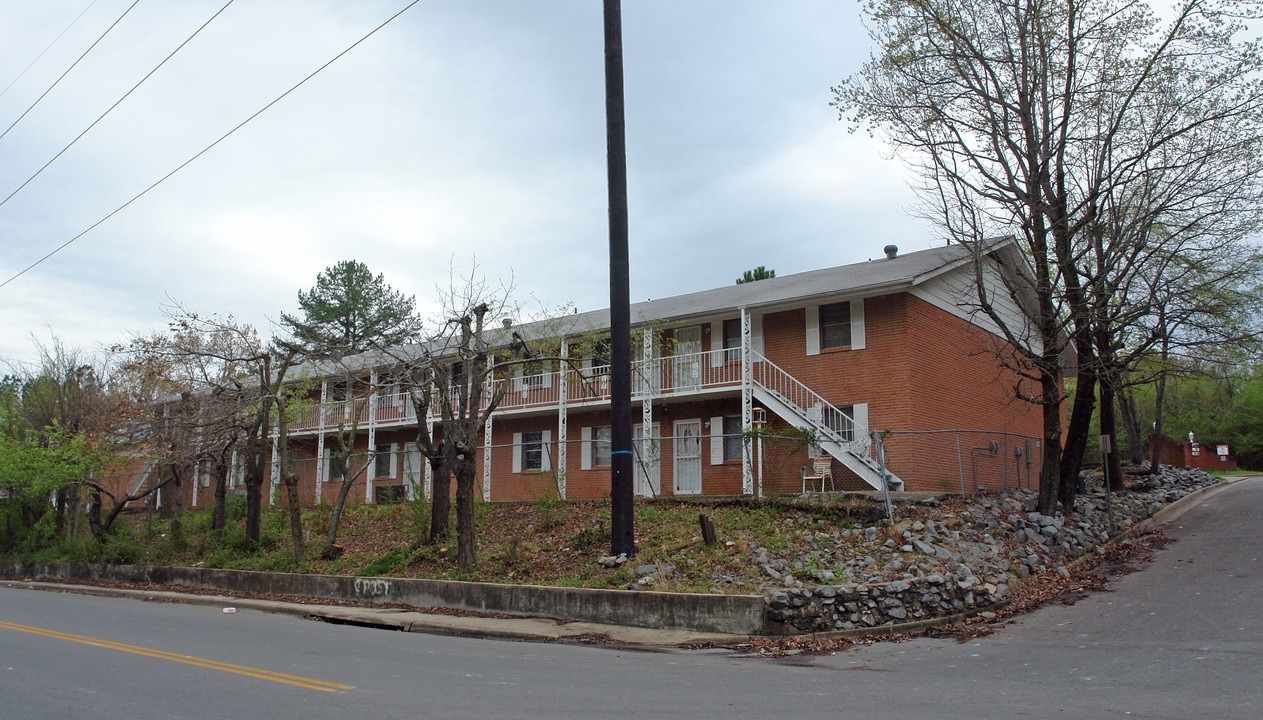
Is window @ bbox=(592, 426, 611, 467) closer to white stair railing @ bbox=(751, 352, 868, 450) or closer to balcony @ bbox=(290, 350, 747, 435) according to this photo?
balcony @ bbox=(290, 350, 747, 435)

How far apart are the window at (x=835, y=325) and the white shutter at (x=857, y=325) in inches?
7.6

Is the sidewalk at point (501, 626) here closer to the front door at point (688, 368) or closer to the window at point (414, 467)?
the window at point (414, 467)

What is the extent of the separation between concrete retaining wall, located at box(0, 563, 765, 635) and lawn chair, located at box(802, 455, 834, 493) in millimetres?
7754

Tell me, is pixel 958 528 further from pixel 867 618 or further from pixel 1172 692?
pixel 1172 692

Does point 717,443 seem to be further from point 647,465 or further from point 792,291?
point 792,291

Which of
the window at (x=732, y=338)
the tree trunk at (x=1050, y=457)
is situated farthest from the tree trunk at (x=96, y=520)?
the tree trunk at (x=1050, y=457)

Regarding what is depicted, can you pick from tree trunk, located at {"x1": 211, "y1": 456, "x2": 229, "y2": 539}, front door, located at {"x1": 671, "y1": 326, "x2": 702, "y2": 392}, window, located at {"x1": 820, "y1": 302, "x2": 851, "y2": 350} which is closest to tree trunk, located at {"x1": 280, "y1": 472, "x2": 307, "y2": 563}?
tree trunk, located at {"x1": 211, "y1": 456, "x2": 229, "y2": 539}

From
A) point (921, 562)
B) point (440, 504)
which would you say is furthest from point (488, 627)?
point (921, 562)

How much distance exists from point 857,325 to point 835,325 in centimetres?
69

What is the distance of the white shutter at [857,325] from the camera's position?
21891mm

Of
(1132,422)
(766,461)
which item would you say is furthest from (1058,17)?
(1132,422)

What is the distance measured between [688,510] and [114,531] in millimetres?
19401

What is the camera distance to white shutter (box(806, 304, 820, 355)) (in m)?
22.6

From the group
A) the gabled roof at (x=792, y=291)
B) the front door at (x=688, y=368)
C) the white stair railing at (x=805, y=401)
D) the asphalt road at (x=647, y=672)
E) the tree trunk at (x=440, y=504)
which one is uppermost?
the gabled roof at (x=792, y=291)
